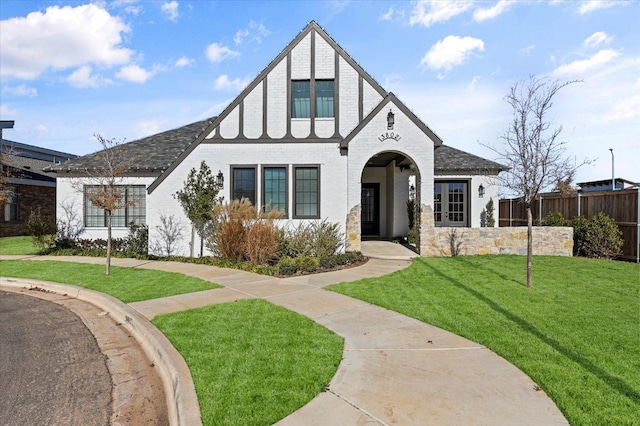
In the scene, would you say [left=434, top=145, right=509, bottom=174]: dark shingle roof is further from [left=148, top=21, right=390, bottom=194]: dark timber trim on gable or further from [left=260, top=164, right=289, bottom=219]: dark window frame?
[left=260, top=164, right=289, bottom=219]: dark window frame

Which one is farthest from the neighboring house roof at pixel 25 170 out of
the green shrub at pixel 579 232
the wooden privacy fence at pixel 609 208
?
the wooden privacy fence at pixel 609 208

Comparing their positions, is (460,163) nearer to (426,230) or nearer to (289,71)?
(426,230)

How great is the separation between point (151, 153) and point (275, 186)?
22.3ft

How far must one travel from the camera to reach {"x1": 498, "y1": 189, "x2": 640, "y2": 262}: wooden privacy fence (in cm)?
1202

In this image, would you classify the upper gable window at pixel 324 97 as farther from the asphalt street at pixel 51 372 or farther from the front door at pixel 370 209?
the asphalt street at pixel 51 372

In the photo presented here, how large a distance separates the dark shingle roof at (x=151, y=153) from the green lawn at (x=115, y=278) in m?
4.90

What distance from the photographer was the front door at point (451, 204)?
17969mm

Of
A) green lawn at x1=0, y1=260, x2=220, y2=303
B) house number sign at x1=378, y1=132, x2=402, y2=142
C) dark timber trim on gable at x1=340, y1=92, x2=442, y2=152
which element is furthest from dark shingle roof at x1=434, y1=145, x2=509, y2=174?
green lawn at x1=0, y1=260, x2=220, y2=303

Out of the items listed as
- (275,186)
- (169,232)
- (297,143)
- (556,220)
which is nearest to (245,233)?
(275,186)

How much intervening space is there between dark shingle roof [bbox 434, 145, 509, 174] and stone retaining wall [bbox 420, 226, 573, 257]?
454 centimetres

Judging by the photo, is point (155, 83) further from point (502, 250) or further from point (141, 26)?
point (502, 250)

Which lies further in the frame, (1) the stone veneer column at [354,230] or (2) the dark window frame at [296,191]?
(2) the dark window frame at [296,191]

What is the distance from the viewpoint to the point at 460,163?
17.8m

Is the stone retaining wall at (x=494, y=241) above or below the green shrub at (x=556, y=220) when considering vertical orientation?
below
